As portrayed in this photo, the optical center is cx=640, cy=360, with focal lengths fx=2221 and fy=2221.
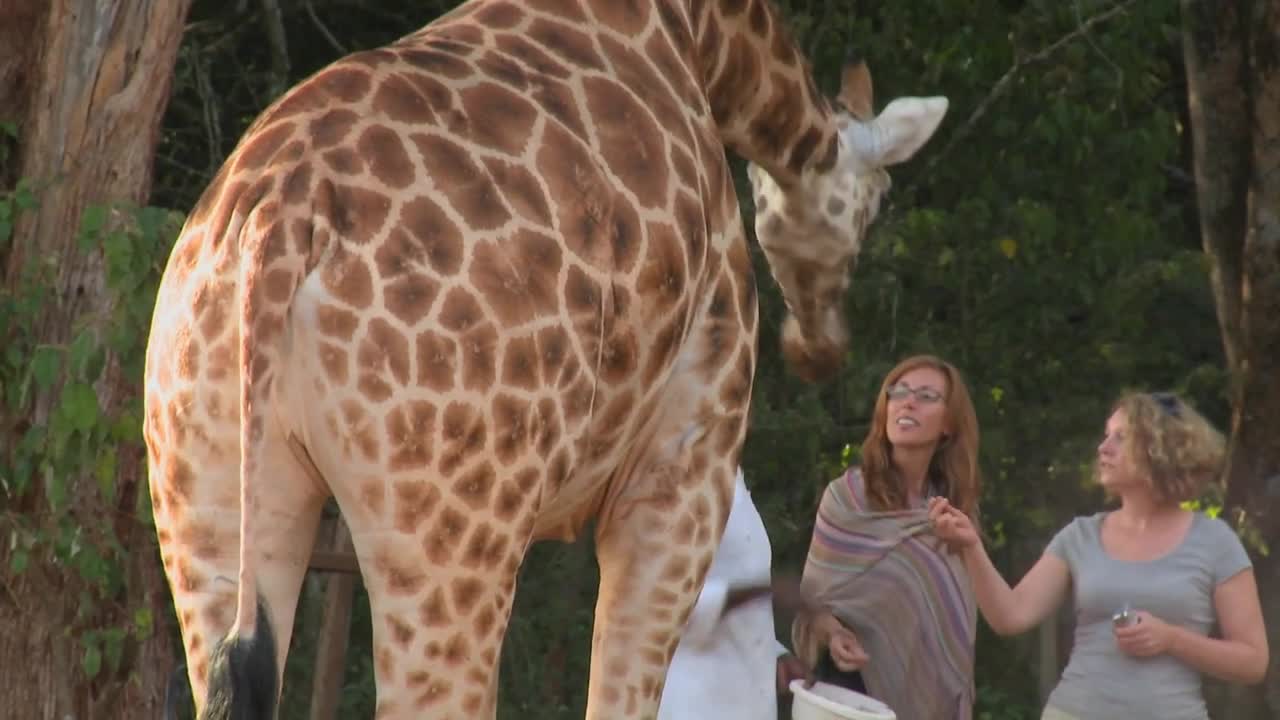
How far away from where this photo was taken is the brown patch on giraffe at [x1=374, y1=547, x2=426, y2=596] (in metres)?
3.38

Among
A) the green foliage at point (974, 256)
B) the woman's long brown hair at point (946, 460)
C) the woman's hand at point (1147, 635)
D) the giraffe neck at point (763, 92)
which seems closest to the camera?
the giraffe neck at point (763, 92)

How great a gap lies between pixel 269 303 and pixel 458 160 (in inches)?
16.9

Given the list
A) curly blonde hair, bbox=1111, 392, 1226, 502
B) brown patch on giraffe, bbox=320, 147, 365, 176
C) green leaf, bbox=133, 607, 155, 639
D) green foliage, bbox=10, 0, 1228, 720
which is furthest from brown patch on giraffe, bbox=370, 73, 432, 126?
green foliage, bbox=10, 0, 1228, 720

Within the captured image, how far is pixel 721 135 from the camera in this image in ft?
15.6

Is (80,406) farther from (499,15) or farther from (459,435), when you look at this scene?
(459,435)

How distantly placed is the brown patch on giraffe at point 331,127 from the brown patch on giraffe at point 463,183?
11 cm

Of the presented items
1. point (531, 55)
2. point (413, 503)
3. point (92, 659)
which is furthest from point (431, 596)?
point (92, 659)

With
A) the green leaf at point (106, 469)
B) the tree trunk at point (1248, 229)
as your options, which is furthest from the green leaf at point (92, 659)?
the tree trunk at point (1248, 229)

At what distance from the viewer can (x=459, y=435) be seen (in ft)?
11.1

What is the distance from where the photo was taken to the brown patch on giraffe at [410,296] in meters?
3.34

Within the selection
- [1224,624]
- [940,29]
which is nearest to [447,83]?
[1224,624]

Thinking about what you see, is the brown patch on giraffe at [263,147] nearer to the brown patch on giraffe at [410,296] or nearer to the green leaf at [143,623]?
the brown patch on giraffe at [410,296]

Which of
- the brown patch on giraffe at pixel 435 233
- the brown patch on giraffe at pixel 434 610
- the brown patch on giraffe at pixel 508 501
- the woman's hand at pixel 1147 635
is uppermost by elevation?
the brown patch on giraffe at pixel 435 233

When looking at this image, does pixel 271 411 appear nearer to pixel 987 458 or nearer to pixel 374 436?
pixel 374 436
